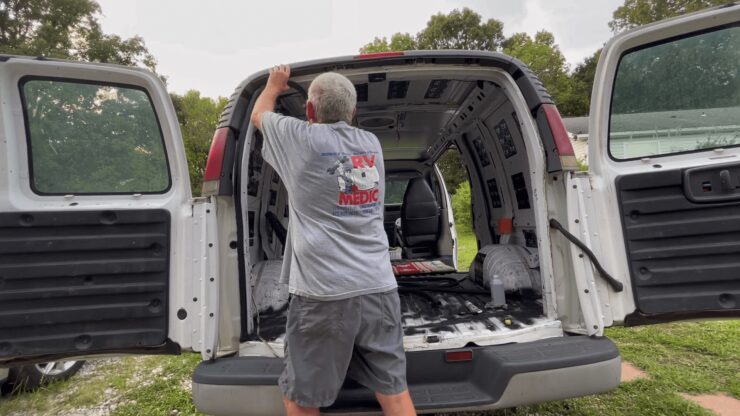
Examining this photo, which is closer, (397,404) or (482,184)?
(397,404)

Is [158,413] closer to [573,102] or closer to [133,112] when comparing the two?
[133,112]

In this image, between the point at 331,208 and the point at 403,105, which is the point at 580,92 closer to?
the point at 403,105

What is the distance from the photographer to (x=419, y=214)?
5766 millimetres

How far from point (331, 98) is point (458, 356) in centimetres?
147

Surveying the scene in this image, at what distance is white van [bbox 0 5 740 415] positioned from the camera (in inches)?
79.7

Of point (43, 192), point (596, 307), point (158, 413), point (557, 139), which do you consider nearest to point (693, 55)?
point (557, 139)

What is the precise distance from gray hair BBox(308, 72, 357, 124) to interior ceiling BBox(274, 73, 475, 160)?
0.77 m

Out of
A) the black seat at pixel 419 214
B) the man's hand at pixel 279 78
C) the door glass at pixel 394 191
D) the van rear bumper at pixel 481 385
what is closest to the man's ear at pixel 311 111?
the man's hand at pixel 279 78

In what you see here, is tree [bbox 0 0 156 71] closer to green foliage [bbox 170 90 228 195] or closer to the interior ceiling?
green foliage [bbox 170 90 228 195]

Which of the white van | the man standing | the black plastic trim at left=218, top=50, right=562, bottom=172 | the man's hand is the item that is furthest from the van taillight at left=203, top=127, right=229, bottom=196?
the man standing

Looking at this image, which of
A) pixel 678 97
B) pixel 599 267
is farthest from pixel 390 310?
pixel 678 97

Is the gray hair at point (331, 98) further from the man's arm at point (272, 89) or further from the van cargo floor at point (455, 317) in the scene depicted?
the van cargo floor at point (455, 317)

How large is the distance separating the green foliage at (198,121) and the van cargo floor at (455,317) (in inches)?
787

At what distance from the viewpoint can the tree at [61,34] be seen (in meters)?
16.4
